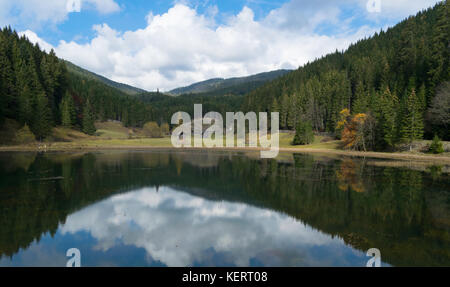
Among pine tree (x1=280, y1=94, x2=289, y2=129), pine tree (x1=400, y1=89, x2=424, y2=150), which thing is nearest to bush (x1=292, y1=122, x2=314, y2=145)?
pine tree (x1=280, y1=94, x2=289, y2=129)

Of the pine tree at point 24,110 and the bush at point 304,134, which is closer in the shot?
the pine tree at point 24,110

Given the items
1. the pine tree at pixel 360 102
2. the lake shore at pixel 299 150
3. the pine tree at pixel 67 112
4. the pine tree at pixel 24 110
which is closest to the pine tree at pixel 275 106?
the pine tree at pixel 360 102

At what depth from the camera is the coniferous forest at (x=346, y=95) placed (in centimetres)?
5809

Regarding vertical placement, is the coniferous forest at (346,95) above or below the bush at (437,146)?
above

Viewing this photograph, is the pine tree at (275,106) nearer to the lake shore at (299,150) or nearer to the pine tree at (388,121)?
the lake shore at (299,150)

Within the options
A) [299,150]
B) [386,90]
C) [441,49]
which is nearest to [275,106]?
[386,90]

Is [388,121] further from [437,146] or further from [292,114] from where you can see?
[292,114]

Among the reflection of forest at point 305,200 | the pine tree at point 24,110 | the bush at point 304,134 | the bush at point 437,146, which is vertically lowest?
the reflection of forest at point 305,200

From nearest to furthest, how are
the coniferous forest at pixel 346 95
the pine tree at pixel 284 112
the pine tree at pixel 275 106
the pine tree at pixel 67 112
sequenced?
1. the coniferous forest at pixel 346 95
2. the pine tree at pixel 67 112
3. the pine tree at pixel 284 112
4. the pine tree at pixel 275 106

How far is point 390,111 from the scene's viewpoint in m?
61.9

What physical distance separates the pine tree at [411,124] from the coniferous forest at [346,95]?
0.56 ft

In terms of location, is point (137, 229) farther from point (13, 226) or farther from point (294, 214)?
point (294, 214)

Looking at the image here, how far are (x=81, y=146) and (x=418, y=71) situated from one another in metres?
93.7
